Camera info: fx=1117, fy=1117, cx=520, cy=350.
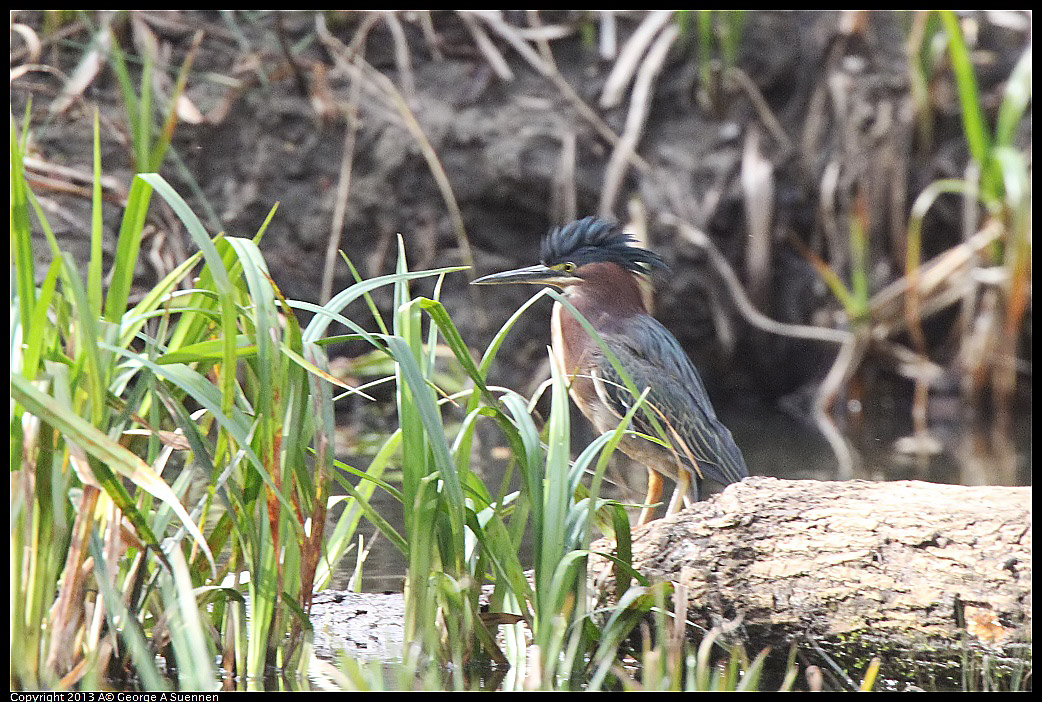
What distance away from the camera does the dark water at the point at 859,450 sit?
548 cm

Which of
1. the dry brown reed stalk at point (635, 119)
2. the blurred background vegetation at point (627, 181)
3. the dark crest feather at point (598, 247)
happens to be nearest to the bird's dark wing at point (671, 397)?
the dark crest feather at point (598, 247)

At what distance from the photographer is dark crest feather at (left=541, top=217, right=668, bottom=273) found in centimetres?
464

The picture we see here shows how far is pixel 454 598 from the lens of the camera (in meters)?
2.71

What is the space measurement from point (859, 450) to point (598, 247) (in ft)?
8.15

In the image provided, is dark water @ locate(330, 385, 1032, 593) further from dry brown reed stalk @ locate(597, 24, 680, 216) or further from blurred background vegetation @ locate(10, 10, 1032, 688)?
dry brown reed stalk @ locate(597, 24, 680, 216)

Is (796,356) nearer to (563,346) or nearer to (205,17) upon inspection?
(563,346)

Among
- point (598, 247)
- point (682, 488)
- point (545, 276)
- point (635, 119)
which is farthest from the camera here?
point (635, 119)

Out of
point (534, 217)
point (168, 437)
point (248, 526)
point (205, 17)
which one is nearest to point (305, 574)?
point (248, 526)

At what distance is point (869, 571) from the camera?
10.0 feet

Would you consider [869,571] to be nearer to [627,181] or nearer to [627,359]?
[627,359]

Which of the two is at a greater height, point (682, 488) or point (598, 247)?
point (598, 247)

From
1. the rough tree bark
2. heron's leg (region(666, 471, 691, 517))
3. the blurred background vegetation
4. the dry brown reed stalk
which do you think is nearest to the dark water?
the blurred background vegetation

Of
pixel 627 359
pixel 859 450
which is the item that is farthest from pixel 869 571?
pixel 859 450

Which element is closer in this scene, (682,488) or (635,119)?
(682,488)
